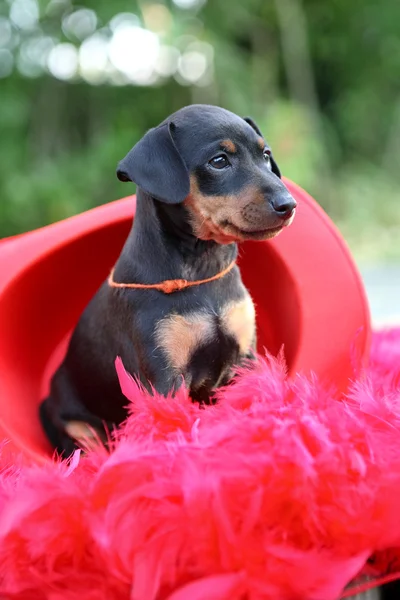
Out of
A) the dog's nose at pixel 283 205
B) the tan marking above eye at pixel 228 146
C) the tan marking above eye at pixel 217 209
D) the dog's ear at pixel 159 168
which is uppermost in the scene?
the dog's ear at pixel 159 168

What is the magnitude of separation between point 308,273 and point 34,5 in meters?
6.48

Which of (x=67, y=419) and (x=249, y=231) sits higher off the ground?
(x=249, y=231)

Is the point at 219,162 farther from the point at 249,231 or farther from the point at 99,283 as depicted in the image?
the point at 99,283

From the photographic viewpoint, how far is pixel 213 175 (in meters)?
2.29

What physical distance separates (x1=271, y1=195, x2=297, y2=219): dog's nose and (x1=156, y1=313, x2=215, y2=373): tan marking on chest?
49 cm

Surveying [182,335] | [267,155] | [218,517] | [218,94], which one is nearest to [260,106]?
[218,94]

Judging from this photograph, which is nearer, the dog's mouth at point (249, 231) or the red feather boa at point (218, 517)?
the red feather boa at point (218, 517)

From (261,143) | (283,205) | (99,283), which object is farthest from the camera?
(99,283)

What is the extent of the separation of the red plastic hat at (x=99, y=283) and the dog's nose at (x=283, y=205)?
66 centimetres

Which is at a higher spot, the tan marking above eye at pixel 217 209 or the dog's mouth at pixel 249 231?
the tan marking above eye at pixel 217 209

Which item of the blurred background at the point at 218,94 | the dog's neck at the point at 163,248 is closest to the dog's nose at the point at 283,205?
the dog's neck at the point at 163,248

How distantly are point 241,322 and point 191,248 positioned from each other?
35cm

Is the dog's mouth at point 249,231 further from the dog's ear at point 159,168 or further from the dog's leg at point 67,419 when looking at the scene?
the dog's leg at point 67,419

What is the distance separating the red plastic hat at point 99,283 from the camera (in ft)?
8.84
